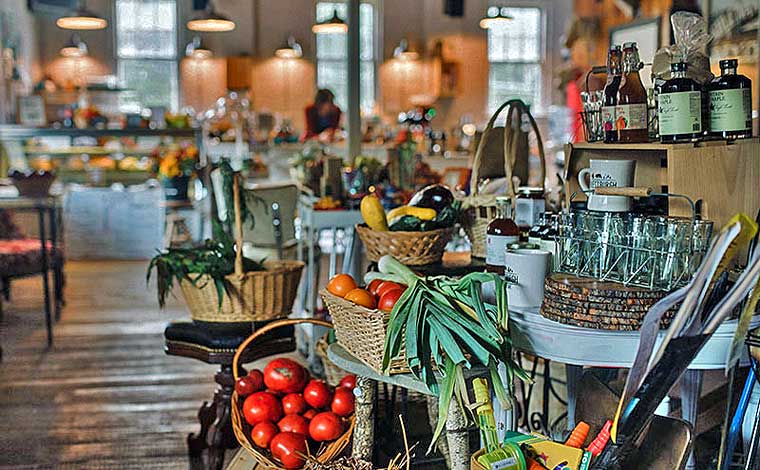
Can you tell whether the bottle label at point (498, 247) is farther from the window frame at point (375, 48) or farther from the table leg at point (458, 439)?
the window frame at point (375, 48)

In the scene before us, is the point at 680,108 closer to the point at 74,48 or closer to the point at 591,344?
the point at 591,344

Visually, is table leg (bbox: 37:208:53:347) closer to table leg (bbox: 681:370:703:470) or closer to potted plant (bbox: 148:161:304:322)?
potted plant (bbox: 148:161:304:322)

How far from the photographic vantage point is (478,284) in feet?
7.13

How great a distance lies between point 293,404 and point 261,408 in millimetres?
106

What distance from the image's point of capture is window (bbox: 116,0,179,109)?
13.3 m

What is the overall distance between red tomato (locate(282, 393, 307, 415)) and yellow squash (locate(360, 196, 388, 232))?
0.71 meters

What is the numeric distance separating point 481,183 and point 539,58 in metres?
11.3

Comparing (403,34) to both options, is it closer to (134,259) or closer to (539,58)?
(539,58)

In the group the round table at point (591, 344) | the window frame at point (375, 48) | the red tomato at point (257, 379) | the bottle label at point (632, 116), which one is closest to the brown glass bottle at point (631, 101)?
the bottle label at point (632, 116)

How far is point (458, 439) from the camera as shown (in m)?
2.23

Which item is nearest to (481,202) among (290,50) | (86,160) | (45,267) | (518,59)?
(45,267)

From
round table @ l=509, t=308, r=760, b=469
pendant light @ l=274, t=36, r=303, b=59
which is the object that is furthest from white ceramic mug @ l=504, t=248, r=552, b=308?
pendant light @ l=274, t=36, r=303, b=59

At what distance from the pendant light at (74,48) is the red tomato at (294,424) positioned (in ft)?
35.6

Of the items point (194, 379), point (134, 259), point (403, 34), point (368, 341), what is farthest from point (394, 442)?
point (403, 34)
